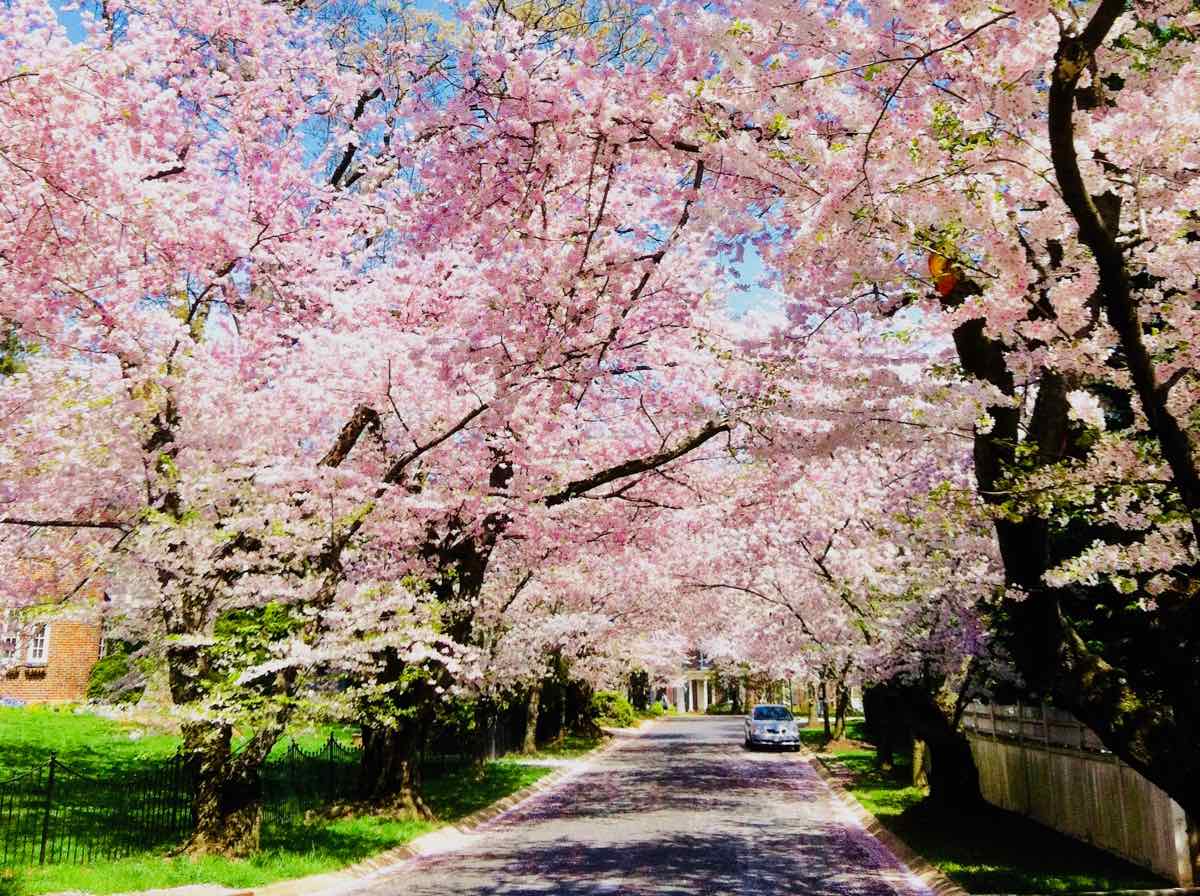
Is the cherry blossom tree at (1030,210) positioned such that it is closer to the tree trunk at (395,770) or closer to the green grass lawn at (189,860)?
the green grass lawn at (189,860)

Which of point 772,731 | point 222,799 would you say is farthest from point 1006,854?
point 772,731

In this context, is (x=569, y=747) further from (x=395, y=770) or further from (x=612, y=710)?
(x=395, y=770)

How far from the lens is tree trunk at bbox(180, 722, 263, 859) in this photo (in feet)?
37.7

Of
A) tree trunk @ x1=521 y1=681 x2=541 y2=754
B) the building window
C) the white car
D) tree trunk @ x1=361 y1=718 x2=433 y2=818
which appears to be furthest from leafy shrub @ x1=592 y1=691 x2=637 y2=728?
tree trunk @ x1=361 y1=718 x2=433 y2=818

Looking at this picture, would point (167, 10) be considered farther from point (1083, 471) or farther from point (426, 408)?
point (1083, 471)

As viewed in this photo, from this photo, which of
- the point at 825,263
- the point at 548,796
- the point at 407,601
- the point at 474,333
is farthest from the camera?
the point at 548,796

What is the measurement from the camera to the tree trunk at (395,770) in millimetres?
16672

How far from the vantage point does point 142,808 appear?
41.3 ft

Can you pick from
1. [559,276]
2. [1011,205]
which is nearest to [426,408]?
[559,276]

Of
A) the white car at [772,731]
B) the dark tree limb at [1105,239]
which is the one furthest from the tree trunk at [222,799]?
the white car at [772,731]

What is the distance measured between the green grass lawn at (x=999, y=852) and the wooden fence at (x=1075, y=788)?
250mm

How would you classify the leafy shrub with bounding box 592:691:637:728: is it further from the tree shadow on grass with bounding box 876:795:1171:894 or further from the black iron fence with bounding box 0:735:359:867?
the tree shadow on grass with bounding box 876:795:1171:894

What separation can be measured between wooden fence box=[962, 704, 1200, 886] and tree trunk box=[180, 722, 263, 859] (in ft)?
34.7

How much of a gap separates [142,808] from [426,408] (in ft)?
21.9
